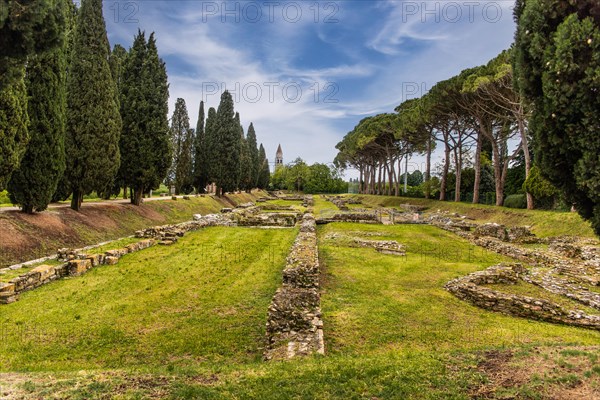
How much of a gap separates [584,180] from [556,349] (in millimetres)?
2984

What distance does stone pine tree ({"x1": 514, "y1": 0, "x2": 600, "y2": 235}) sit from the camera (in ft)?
16.3

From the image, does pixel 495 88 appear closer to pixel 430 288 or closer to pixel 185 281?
pixel 430 288

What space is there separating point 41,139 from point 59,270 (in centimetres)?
904

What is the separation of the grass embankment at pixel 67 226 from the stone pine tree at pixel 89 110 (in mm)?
1922

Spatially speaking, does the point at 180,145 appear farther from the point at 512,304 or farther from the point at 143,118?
the point at 512,304

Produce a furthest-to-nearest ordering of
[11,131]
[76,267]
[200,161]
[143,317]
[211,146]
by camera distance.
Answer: [200,161], [211,146], [11,131], [76,267], [143,317]

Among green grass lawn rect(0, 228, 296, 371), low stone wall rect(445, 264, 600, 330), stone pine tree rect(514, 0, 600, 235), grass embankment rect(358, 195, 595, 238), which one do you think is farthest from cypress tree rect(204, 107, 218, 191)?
stone pine tree rect(514, 0, 600, 235)

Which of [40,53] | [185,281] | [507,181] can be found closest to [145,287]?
[185,281]

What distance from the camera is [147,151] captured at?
25.8m

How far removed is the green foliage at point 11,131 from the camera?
12828mm

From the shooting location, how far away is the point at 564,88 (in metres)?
5.14

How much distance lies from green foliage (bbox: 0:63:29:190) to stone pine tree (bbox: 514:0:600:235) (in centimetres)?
1705

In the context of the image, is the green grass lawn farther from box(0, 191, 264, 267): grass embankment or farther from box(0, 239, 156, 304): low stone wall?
box(0, 191, 264, 267): grass embankment

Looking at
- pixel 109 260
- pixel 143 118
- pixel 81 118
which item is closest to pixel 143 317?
pixel 109 260
